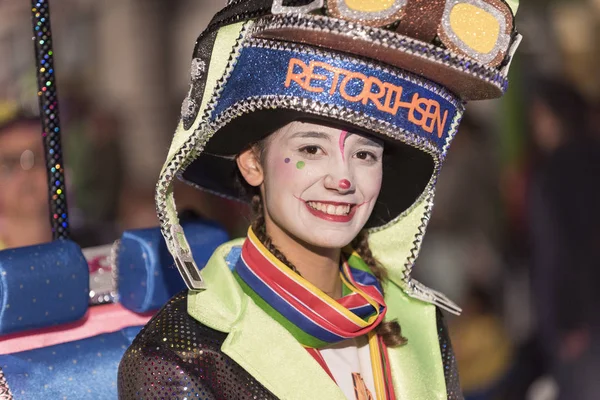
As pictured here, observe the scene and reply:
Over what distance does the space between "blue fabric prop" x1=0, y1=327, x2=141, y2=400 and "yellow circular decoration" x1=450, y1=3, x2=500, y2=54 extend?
1080mm

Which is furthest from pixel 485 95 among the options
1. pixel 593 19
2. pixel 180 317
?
pixel 593 19

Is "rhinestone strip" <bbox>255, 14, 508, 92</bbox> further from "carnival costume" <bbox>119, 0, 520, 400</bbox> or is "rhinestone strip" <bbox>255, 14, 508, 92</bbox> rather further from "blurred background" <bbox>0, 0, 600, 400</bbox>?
"blurred background" <bbox>0, 0, 600, 400</bbox>

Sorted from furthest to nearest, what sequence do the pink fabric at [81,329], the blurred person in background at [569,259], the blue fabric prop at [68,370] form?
the blurred person in background at [569,259] → the pink fabric at [81,329] → the blue fabric prop at [68,370]

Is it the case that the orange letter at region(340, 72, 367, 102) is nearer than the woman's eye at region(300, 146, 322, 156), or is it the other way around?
the orange letter at region(340, 72, 367, 102)

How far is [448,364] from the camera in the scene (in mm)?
2514

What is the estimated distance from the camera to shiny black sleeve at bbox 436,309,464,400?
8.12ft

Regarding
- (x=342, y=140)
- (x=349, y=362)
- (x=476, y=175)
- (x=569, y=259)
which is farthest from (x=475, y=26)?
(x=476, y=175)

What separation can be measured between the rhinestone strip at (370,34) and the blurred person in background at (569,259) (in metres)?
2.76

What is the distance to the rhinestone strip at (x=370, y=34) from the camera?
6.44 ft

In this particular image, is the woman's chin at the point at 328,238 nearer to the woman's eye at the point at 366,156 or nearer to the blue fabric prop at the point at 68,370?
the woman's eye at the point at 366,156

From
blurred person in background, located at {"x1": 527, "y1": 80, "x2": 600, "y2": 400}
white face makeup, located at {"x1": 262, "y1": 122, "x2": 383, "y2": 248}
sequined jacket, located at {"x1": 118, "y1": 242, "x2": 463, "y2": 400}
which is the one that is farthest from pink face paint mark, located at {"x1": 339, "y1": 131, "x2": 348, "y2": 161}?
blurred person in background, located at {"x1": 527, "y1": 80, "x2": 600, "y2": 400}

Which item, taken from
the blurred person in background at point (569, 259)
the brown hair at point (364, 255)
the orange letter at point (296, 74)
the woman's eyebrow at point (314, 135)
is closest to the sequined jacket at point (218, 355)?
the brown hair at point (364, 255)

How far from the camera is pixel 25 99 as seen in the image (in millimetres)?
3125

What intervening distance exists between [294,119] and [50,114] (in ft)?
2.10
